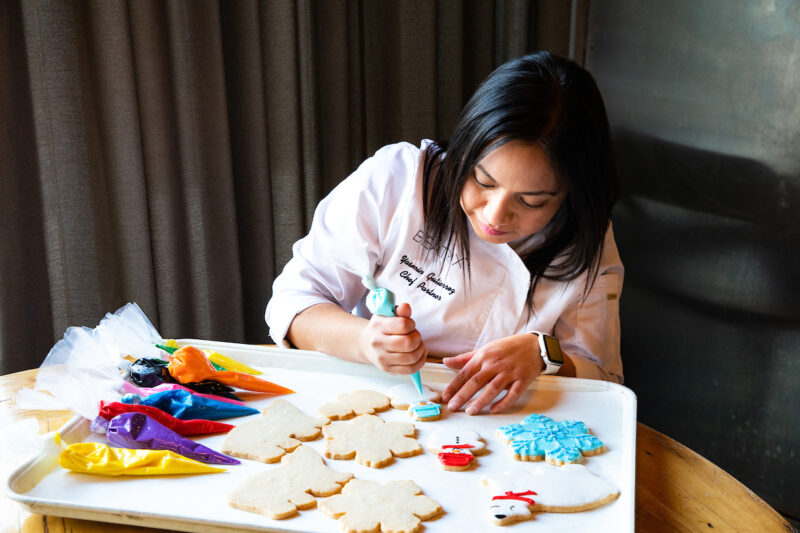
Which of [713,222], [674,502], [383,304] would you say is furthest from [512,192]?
[713,222]

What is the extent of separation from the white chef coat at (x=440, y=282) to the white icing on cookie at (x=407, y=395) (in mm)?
238

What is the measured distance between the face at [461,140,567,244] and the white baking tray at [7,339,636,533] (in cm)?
25

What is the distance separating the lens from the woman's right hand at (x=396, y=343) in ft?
3.46

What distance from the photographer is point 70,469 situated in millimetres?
842

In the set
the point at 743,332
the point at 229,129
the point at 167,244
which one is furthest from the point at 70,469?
the point at 743,332

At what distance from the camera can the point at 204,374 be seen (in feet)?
3.51

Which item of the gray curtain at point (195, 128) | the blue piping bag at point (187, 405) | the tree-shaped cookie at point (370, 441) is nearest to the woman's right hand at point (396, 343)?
the tree-shaped cookie at point (370, 441)

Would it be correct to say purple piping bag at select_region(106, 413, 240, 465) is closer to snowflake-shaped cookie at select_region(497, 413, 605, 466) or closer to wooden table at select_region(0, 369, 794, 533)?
wooden table at select_region(0, 369, 794, 533)

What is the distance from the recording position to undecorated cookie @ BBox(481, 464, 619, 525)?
30.8 inches

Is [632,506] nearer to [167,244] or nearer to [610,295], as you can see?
[610,295]

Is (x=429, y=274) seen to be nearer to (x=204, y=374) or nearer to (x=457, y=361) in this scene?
(x=457, y=361)

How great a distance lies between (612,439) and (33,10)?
1.55 meters

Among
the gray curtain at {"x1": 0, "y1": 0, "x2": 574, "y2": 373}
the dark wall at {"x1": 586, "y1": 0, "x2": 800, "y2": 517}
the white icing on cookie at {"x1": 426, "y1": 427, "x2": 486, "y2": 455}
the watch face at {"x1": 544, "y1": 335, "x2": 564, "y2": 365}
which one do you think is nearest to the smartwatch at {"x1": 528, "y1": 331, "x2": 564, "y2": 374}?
the watch face at {"x1": 544, "y1": 335, "x2": 564, "y2": 365}

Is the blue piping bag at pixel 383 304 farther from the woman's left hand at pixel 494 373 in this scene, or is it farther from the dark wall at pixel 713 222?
the dark wall at pixel 713 222
